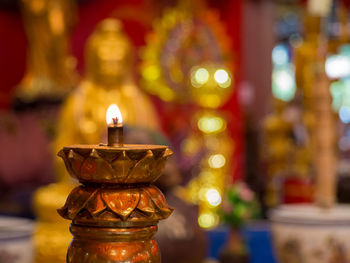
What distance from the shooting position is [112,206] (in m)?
0.37

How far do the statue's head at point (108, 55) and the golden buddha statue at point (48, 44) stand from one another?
2161 millimetres

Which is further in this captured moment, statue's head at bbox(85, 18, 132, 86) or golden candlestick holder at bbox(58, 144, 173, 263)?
statue's head at bbox(85, 18, 132, 86)

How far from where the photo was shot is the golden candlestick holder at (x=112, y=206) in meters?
0.37

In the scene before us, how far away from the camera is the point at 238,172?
4707mm

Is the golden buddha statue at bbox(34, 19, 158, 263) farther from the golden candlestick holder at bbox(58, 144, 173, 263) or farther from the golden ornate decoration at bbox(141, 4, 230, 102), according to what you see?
the golden ornate decoration at bbox(141, 4, 230, 102)

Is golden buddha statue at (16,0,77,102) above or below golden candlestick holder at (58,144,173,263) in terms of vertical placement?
above

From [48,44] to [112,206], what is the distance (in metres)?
3.84

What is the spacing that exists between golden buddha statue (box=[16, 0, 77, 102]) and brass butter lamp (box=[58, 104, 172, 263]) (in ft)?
12.1

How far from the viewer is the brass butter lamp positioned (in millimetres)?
370

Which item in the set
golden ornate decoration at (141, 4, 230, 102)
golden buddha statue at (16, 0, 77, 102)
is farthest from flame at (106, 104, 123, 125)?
golden buddha statue at (16, 0, 77, 102)

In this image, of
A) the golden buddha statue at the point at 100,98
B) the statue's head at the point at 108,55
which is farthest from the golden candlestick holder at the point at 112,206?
the statue's head at the point at 108,55

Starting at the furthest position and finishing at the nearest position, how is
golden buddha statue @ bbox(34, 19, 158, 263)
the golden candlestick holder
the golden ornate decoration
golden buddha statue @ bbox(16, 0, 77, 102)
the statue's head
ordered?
golden buddha statue @ bbox(16, 0, 77, 102)
the golden ornate decoration
the statue's head
golden buddha statue @ bbox(34, 19, 158, 263)
the golden candlestick holder

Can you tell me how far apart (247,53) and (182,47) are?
2.16 metres

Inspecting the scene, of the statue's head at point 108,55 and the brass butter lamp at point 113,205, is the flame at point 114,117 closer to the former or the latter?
the brass butter lamp at point 113,205
